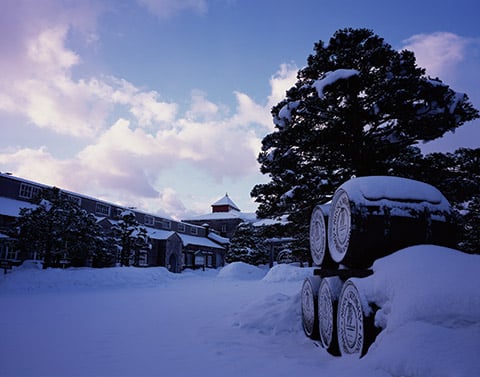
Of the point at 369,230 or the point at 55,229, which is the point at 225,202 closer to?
the point at 55,229

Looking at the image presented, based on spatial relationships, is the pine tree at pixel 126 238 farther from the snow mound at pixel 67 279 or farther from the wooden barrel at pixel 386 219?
the wooden barrel at pixel 386 219

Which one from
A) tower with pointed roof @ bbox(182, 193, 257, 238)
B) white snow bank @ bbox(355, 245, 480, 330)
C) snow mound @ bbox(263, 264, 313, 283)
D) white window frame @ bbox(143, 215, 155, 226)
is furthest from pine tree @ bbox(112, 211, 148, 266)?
tower with pointed roof @ bbox(182, 193, 257, 238)

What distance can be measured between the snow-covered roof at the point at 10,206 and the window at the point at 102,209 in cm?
606

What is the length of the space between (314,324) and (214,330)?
1.71 m

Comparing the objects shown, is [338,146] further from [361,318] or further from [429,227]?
[361,318]

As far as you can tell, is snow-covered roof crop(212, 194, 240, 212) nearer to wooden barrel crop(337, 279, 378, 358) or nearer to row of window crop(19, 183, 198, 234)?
row of window crop(19, 183, 198, 234)

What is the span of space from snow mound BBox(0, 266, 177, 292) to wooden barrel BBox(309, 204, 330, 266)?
12163mm

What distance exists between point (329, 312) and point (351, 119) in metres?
4.39

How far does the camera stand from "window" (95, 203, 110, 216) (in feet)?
86.9

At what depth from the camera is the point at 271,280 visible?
736 inches

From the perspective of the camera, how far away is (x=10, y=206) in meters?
18.8

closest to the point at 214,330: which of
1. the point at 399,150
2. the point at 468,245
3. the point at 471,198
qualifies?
the point at 399,150

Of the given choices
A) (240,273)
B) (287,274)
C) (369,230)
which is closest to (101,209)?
(240,273)

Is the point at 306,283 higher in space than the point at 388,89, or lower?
lower
